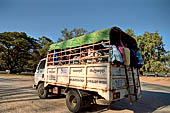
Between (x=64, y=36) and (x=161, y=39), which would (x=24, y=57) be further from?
(x=161, y=39)

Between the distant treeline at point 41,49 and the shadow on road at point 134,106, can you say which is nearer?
the shadow on road at point 134,106

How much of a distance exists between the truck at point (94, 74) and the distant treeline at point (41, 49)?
2363 centimetres

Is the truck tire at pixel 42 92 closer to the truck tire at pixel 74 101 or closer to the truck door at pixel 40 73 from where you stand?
the truck door at pixel 40 73

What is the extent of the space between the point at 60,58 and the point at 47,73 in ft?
3.70

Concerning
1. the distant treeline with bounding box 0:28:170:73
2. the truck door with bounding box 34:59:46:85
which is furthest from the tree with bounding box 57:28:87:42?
the truck door with bounding box 34:59:46:85

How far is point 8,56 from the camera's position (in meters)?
27.5

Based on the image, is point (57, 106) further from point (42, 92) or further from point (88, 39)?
point (88, 39)

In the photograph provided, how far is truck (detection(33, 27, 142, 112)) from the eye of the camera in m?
4.12

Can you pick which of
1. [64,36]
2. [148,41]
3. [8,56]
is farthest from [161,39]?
[8,56]

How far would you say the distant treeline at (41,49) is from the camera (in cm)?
2630

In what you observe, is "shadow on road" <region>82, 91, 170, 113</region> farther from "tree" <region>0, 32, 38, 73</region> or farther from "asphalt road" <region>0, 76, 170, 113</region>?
"tree" <region>0, 32, 38, 73</region>

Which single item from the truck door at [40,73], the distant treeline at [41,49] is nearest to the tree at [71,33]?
the distant treeline at [41,49]

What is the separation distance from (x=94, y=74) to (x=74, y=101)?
157 cm

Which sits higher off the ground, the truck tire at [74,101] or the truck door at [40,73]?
the truck door at [40,73]
